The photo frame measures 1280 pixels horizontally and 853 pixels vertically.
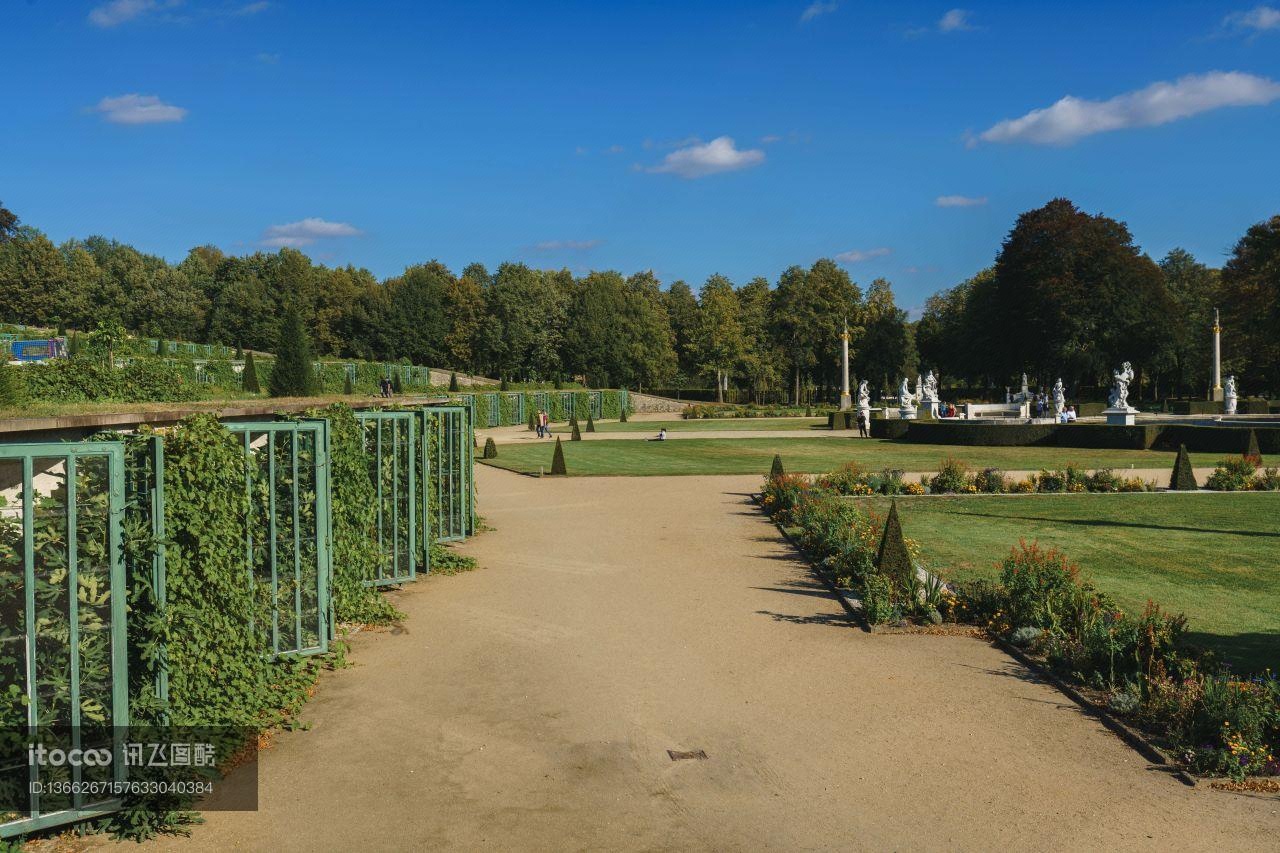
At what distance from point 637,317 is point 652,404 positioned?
14177 millimetres

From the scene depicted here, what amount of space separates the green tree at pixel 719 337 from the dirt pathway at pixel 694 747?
78572 millimetres

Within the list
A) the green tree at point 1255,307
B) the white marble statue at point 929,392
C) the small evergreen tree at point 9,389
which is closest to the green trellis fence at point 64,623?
the small evergreen tree at point 9,389

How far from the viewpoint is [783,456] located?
112 ft

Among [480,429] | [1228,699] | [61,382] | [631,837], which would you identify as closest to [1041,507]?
[1228,699]

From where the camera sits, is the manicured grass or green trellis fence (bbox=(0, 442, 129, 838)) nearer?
green trellis fence (bbox=(0, 442, 129, 838))

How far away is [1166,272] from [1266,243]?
45.1m

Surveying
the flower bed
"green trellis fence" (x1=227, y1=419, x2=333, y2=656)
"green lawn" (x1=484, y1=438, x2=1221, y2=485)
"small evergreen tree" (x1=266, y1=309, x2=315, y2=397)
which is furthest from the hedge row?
A: "green trellis fence" (x1=227, y1=419, x2=333, y2=656)

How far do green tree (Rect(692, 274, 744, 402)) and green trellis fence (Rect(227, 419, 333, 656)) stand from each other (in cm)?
8121

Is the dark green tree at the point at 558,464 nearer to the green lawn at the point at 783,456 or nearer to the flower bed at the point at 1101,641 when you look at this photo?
the green lawn at the point at 783,456

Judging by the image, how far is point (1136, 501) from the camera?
2056cm

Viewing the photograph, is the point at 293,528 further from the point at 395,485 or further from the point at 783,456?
the point at 783,456

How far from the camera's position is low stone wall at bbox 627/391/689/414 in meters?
82.8

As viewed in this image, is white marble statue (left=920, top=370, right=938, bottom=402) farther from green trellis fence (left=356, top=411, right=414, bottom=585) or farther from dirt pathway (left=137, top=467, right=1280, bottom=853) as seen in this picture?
green trellis fence (left=356, top=411, right=414, bottom=585)

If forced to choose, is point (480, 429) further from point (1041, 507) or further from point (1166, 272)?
point (1166, 272)
